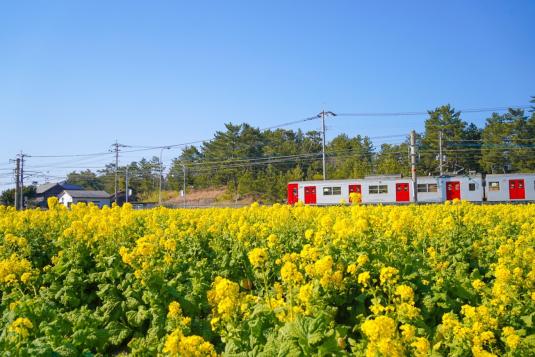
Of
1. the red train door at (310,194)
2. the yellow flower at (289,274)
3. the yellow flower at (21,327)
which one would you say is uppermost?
the red train door at (310,194)

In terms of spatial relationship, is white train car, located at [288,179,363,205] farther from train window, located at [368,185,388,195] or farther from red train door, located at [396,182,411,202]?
red train door, located at [396,182,411,202]

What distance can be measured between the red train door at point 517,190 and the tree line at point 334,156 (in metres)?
14.1

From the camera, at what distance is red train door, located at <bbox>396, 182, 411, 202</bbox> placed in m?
27.8

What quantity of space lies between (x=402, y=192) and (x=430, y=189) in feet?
5.96

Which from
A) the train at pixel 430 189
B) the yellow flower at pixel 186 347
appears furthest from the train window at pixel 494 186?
the yellow flower at pixel 186 347

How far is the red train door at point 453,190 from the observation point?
27.3 meters

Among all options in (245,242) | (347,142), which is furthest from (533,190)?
(347,142)

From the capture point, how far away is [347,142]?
58.9m

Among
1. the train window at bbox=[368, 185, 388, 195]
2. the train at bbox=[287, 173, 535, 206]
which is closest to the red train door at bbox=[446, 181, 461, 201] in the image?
the train at bbox=[287, 173, 535, 206]

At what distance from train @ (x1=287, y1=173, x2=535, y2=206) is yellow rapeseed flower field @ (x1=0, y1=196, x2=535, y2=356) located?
2012 cm

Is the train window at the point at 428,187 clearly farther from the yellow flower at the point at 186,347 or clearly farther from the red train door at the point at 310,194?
the yellow flower at the point at 186,347

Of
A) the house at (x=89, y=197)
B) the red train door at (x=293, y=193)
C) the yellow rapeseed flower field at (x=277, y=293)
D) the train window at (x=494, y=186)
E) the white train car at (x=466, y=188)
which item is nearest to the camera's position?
the yellow rapeseed flower field at (x=277, y=293)

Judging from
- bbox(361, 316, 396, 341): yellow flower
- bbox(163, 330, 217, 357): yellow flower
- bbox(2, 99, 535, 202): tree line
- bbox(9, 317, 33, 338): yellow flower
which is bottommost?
bbox(9, 317, 33, 338): yellow flower

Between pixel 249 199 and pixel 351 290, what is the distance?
47.5 metres
